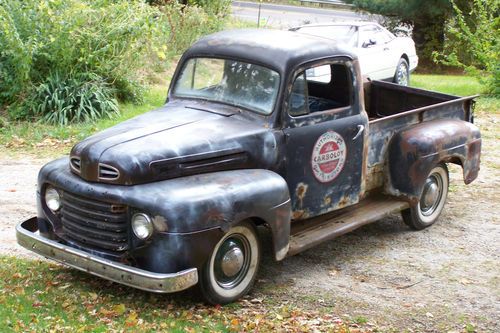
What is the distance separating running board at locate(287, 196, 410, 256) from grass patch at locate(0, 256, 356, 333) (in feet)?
2.57

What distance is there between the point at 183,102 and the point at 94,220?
1.70 meters

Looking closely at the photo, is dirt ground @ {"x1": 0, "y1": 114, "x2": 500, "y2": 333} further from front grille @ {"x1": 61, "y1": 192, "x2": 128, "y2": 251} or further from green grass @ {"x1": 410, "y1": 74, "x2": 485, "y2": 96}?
green grass @ {"x1": 410, "y1": 74, "x2": 485, "y2": 96}

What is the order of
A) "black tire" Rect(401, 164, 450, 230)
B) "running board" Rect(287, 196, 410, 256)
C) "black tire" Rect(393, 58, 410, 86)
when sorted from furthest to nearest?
"black tire" Rect(393, 58, 410, 86) → "black tire" Rect(401, 164, 450, 230) → "running board" Rect(287, 196, 410, 256)

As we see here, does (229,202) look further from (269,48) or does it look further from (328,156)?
(269,48)

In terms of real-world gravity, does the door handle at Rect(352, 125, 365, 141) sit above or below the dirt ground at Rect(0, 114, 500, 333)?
above

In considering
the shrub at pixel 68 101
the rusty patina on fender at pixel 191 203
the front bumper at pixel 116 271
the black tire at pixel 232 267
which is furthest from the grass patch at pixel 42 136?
the black tire at pixel 232 267

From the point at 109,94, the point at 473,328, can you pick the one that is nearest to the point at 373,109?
the point at 473,328

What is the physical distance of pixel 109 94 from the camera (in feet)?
43.5

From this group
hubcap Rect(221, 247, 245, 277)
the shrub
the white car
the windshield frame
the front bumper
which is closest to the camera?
the front bumper

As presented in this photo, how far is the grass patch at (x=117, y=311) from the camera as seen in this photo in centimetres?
572

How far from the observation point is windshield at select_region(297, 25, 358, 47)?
1537 centimetres

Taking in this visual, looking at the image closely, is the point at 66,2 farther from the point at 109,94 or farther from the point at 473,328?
the point at 473,328

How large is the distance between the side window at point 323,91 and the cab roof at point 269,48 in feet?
0.51

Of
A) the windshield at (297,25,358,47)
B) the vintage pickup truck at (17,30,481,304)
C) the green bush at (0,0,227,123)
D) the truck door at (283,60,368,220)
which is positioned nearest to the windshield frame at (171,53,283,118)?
the vintage pickup truck at (17,30,481,304)
